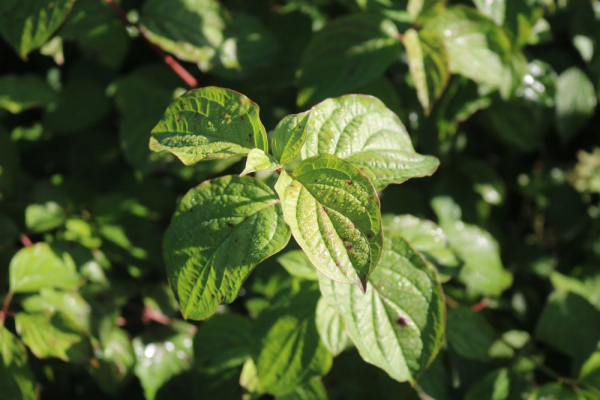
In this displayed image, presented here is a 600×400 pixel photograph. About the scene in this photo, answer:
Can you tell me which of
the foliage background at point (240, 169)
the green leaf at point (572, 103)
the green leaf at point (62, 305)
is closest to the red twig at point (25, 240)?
the foliage background at point (240, 169)

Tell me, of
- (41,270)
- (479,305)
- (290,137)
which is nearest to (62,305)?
(41,270)

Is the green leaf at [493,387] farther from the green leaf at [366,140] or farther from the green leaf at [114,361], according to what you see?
the green leaf at [114,361]

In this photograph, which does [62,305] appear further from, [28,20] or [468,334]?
[468,334]

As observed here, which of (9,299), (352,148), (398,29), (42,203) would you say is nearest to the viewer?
(352,148)

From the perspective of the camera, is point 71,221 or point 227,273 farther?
point 71,221

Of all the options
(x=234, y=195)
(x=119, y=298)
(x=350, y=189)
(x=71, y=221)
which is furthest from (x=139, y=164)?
(x=350, y=189)

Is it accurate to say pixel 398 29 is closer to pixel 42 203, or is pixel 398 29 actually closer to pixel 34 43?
pixel 34 43

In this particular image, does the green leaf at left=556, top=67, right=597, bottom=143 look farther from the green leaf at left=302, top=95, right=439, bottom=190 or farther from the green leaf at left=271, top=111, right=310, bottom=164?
the green leaf at left=271, top=111, right=310, bottom=164

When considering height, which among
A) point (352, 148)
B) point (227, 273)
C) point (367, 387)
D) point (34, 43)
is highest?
point (34, 43)
